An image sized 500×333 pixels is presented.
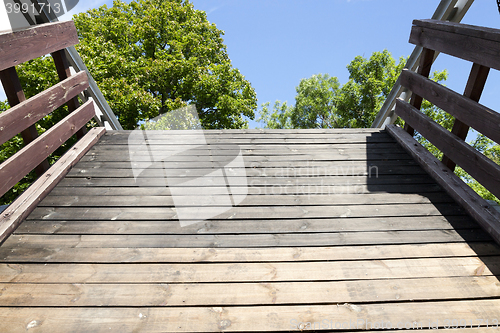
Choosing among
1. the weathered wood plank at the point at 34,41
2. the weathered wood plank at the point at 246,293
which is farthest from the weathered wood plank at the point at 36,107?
the weathered wood plank at the point at 246,293

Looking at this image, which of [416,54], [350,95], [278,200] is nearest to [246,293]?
[278,200]

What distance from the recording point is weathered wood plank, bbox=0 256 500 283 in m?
1.58

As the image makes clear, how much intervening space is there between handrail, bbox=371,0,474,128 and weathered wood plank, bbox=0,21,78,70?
3.18 m

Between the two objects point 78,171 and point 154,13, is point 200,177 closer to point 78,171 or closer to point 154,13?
point 78,171

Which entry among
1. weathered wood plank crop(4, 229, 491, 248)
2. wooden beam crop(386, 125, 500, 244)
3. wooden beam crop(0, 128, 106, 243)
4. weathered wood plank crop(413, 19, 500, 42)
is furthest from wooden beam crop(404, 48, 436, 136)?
wooden beam crop(0, 128, 106, 243)

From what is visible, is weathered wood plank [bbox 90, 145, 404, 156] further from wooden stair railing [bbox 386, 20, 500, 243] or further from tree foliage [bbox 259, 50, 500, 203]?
tree foliage [bbox 259, 50, 500, 203]

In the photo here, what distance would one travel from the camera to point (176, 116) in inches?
429

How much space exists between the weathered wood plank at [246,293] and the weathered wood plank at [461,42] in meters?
1.29

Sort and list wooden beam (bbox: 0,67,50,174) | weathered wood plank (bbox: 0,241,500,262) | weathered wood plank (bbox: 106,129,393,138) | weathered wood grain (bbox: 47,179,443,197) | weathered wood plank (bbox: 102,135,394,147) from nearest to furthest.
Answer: weathered wood plank (bbox: 0,241,500,262) < wooden beam (bbox: 0,67,50,174) < weathered wood grain (bbox: 47,179,443,197) < weathered wood plank (bbox: 102,135,394,147) < weathered wood plank (bbox: 106,129,393,138)

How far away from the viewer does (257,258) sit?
170cm

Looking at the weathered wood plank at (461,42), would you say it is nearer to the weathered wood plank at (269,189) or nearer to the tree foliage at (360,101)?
the weathered wood plank at (269,189)

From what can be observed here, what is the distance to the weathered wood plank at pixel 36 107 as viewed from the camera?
1.90m

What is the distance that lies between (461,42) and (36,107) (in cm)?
302

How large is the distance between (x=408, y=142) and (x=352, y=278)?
6.12 ft
